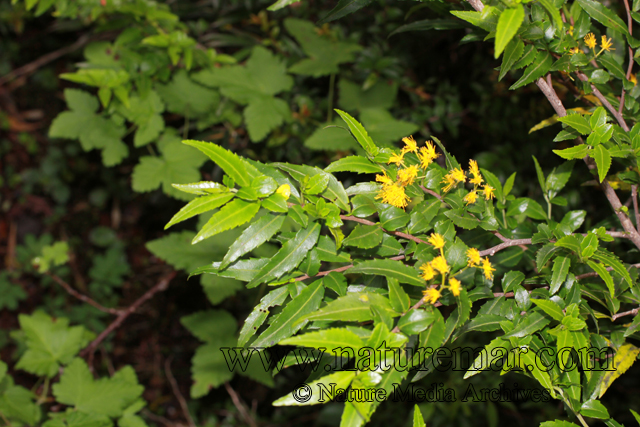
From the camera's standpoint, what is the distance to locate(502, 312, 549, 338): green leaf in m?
0.88

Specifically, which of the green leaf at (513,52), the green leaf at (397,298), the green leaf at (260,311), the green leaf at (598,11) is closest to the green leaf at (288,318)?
the green leaf at (260,311)

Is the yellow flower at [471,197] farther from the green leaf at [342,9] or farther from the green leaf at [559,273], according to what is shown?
the green leaf at [342,9]

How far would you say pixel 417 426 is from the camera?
864 millimetres

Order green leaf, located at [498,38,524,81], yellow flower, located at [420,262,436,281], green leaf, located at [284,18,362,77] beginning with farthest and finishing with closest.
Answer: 1. green leaf, located at [284,18,362,77]
2. green leaf, located at [498,38,524,81]
3. yellow flower, located at [420,262,436,281]

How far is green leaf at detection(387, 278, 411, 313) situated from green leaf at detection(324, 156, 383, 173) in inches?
9.8

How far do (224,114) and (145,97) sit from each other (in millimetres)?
406

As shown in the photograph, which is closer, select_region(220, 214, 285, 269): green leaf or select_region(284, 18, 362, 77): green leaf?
select_region(220, 214, 285, 269): green leaf

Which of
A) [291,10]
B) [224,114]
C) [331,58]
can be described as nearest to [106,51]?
[224,114]

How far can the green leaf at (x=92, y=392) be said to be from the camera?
1793 millimetres

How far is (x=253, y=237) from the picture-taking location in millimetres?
816

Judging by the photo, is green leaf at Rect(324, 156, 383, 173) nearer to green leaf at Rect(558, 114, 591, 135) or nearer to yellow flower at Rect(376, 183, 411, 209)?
yellow flower at Rect(376, 183, 411, 209)

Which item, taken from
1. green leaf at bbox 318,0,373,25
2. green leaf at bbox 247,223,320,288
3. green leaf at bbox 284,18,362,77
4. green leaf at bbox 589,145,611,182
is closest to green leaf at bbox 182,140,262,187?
green leaf at bbox 247,223,320,288

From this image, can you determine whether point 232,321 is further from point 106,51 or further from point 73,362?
point 106,51

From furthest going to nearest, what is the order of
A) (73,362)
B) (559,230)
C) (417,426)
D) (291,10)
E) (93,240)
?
(93,240), (291,10), (73,362), (559,230), (417,426)
